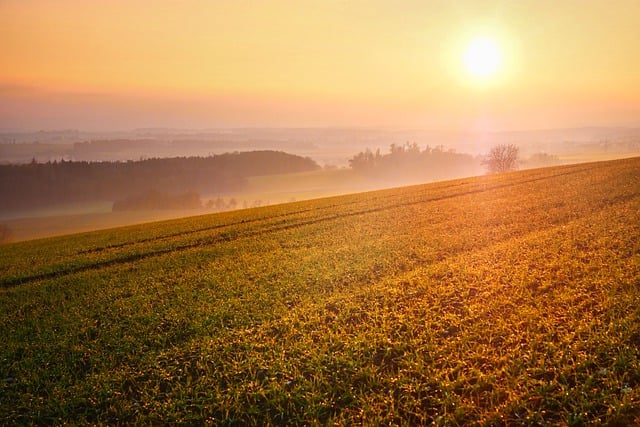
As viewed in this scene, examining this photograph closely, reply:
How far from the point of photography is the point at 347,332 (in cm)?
1073

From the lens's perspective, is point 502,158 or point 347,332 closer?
point 347,332

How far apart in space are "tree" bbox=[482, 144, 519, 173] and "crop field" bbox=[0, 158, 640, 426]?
7587 centimetres

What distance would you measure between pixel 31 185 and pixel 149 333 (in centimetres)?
21069

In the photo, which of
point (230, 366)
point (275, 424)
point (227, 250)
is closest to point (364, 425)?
point (275, 424)

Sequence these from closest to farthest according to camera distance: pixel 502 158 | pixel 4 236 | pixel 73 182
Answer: pixel 502 158, pixel 4 236, pixel 73 182

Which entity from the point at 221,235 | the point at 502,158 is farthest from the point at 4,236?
the point at 502,158

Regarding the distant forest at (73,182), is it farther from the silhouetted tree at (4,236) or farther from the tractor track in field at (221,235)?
the tractor track in field at (221,235)

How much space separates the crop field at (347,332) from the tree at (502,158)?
75.9 meters

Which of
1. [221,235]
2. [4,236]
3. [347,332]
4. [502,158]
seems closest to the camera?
[347,332]

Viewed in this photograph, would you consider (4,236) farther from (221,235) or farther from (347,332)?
(347,332)

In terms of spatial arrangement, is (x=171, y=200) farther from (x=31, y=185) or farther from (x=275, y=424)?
(x=275, y=424)

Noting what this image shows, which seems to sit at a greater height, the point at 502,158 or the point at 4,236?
the point at 502,158

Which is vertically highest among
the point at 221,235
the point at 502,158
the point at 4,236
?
the point at 502,158

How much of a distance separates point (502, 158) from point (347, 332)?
95.0 meters
